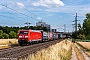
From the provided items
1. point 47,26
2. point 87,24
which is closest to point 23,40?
point 87,24

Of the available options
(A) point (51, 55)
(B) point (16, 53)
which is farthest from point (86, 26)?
(A) point (51, 55)

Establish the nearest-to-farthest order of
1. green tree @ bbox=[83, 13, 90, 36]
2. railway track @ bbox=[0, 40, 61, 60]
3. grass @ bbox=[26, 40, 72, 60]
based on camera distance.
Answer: grass @ bbox=[26, 40, 72, 60] < railway track @ bbox=[0, 40, 61, 60] < green tree @ bbox=[83, 13, 90, 36]

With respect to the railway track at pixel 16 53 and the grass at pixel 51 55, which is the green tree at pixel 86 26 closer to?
the railway track at pixel 16 53

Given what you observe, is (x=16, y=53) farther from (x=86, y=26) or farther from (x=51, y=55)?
(x=86, y=26)

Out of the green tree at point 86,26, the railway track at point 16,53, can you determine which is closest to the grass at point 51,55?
the railway track at point 16,53

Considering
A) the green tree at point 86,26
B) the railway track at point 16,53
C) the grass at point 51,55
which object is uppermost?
the green tree at point 86,26

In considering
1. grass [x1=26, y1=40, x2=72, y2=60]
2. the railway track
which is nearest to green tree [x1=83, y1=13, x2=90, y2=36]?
the railway track

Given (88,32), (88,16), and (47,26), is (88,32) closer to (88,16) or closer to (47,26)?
(88,16)

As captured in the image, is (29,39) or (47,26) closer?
(29,39)

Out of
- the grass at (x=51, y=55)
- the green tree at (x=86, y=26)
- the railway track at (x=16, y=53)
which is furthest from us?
the green tree at (x=86, y=26)

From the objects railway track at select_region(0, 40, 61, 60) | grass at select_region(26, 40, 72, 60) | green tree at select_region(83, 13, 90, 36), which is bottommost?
railway track at select_region(0, 40, 61, 60)

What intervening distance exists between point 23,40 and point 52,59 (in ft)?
108

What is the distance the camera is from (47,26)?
→ 17050cm

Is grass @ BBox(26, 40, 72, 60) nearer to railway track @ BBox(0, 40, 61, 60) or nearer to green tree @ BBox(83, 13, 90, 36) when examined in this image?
railway track @ BBox(0, 40, 61, 60)
